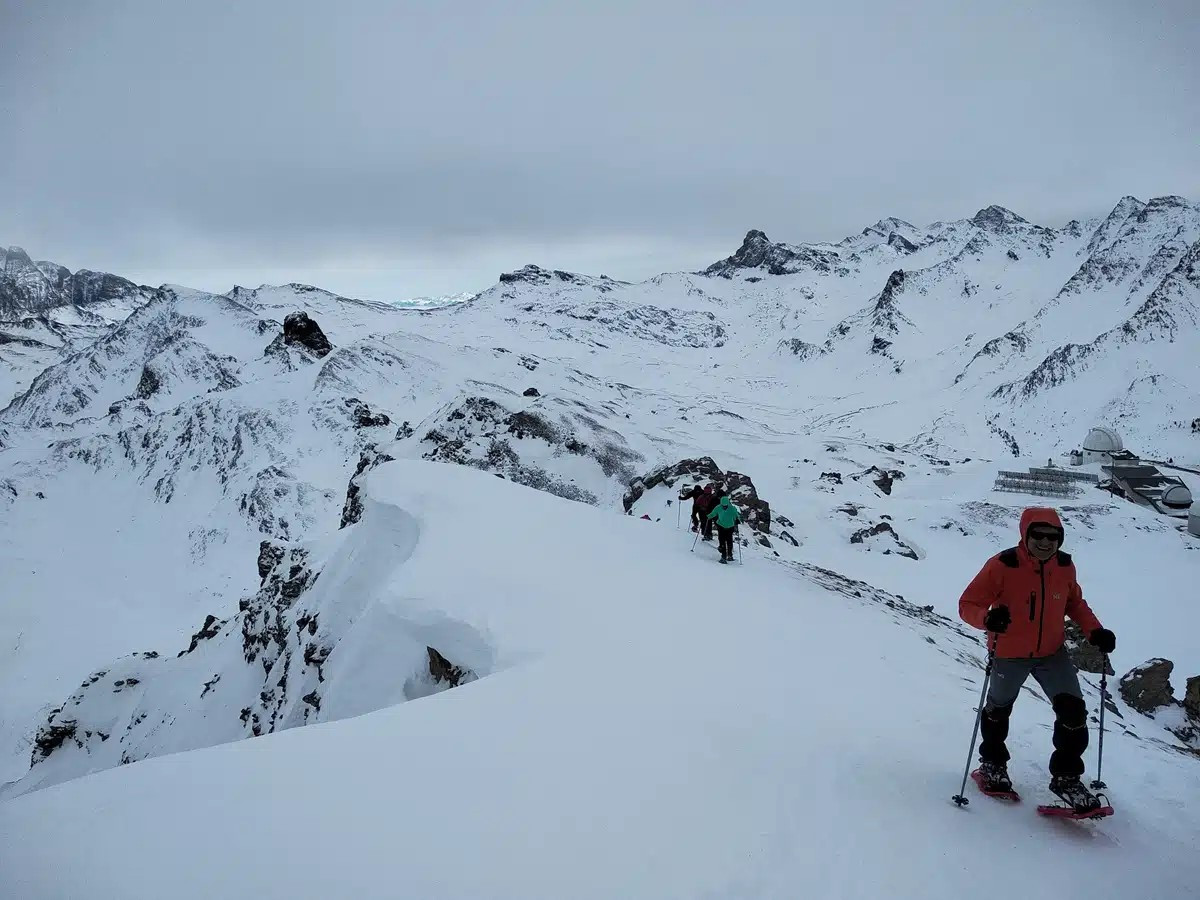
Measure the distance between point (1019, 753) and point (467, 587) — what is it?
7806mm

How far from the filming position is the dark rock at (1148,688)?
14320 millimetres

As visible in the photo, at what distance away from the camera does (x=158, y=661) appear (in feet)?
71.7

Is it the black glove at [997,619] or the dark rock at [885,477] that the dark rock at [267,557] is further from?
the dark rock at [885,477]

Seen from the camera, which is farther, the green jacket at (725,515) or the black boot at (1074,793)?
the green jacket at (725,515)

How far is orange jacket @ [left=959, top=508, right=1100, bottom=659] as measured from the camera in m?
5.72

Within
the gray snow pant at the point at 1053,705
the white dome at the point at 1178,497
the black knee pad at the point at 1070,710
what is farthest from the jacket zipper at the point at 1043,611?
the white dome at the point at 1178,497

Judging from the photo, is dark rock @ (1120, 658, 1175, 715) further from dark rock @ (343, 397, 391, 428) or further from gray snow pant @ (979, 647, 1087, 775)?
dark rock @ (343, 397, 391, 428)

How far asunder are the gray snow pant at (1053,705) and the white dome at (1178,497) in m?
48.8

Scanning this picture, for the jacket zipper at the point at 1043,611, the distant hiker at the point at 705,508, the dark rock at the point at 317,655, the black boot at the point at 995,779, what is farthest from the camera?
the distant hiker at the point at 705,508

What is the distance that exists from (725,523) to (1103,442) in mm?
52372

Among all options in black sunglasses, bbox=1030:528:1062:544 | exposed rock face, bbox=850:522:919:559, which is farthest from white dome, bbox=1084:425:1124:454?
black sunglasses, bbox=1030:528:1062:544

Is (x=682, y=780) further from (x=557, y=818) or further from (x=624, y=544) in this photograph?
(x=624, y=544)

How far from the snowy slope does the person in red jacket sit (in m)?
0.50

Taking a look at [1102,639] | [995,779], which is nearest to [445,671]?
[995,779]
